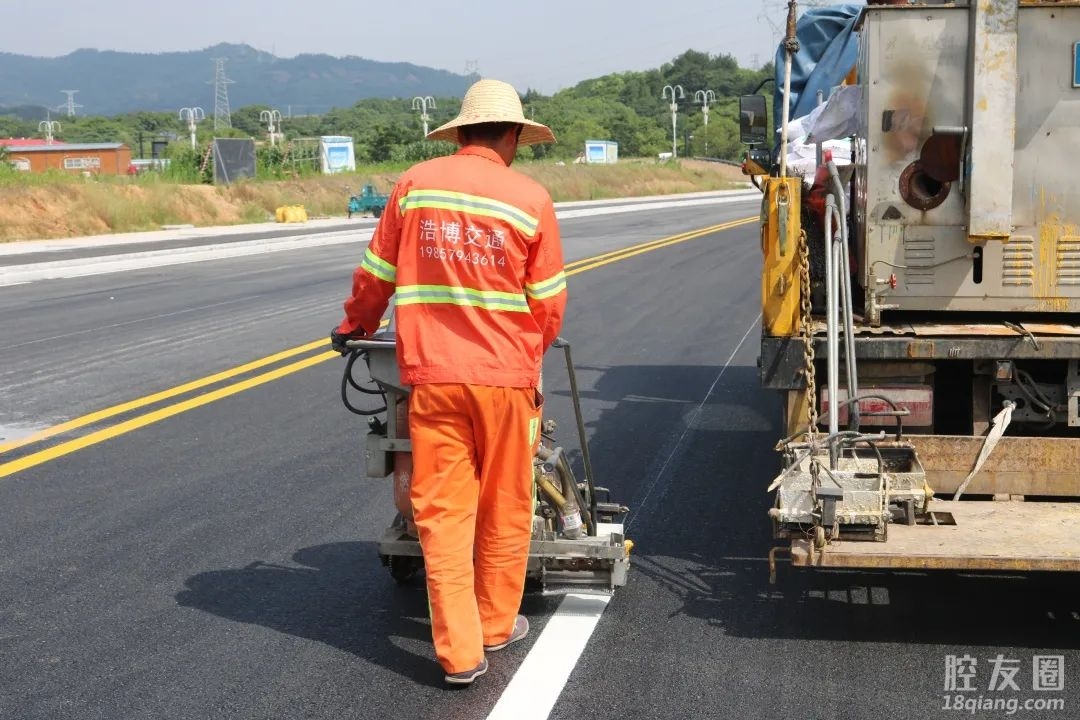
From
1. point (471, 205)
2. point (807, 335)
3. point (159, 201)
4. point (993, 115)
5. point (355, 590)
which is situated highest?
point (993, 115)

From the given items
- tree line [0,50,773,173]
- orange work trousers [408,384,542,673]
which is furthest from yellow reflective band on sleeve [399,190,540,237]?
tree line [0,50,773,173]

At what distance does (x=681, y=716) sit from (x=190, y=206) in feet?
139

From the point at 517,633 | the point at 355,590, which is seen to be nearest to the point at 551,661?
the point at 517,633

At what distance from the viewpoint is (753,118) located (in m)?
7.03

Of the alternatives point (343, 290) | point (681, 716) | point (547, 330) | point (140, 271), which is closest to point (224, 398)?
point (547, 330)

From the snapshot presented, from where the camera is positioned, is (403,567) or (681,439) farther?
(681,439)

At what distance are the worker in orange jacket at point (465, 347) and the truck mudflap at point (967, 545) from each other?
1.10 m

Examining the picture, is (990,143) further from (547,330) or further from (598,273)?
(598,273)

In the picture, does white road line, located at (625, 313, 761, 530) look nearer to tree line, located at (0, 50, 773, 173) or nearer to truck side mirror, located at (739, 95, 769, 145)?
truck side mirror, located at (739, 95, 769, 145)

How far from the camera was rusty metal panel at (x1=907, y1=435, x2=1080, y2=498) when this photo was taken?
5461 mm

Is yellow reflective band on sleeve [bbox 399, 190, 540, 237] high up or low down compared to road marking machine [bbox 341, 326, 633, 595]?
up

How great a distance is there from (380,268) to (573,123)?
4197 inches

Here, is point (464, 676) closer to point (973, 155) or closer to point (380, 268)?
point (380, 268)

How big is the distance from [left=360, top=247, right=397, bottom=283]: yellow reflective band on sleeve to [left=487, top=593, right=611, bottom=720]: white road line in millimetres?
1443
